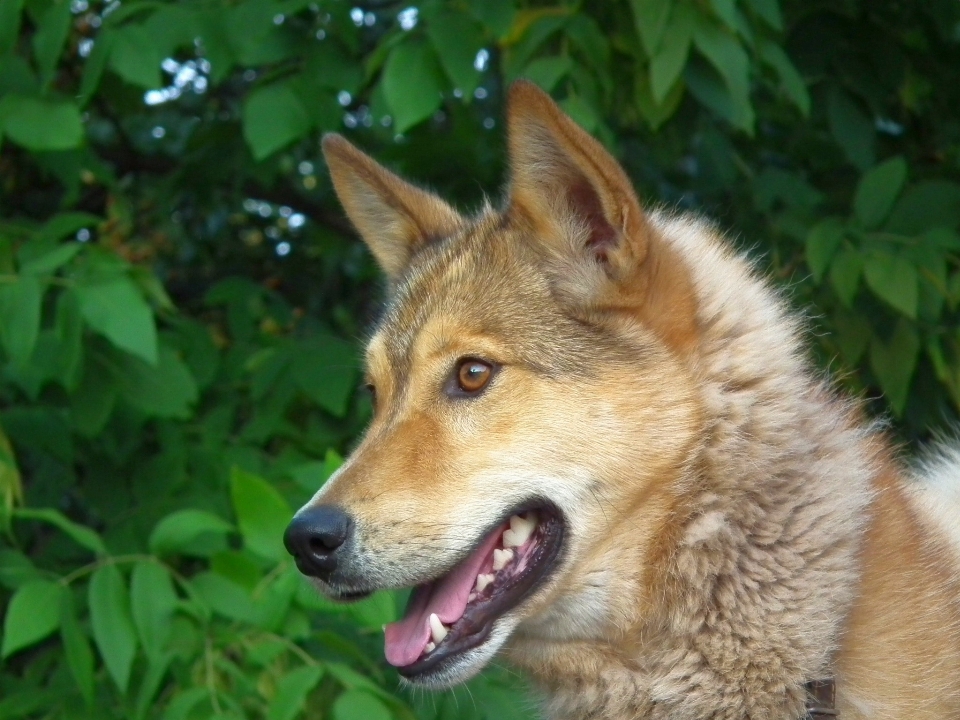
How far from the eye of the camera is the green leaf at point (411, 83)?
3418 millimetres

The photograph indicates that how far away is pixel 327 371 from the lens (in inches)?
157

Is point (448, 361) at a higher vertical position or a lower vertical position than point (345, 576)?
higher

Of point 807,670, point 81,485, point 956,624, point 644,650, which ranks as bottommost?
point 81,485

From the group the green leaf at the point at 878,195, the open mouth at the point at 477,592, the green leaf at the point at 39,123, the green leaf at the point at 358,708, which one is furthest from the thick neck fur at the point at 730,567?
the green leaf at the point at 39,123

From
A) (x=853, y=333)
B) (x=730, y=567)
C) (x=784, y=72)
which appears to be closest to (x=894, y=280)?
(x=853, y=333)

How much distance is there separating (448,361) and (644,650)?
78 cm

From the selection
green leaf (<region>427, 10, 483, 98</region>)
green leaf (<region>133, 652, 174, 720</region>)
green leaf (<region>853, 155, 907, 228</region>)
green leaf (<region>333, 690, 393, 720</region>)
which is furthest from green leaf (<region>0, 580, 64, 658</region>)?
green leaf (<region>853, 155, 907, 228</region>)

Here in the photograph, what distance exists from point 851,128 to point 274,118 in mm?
2061

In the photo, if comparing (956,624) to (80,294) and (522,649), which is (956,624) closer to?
A: (522,649)

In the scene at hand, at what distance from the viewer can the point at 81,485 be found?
423 centimetres

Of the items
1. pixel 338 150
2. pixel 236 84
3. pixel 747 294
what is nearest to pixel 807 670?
pixel 747 294

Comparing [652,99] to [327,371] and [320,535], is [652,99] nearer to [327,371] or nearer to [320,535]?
[327,371]

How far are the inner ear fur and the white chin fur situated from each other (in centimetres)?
73

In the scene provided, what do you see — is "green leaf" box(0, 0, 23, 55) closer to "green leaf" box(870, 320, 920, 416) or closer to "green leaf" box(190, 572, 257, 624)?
"green leaf" box(190, 572, 257, 624)
